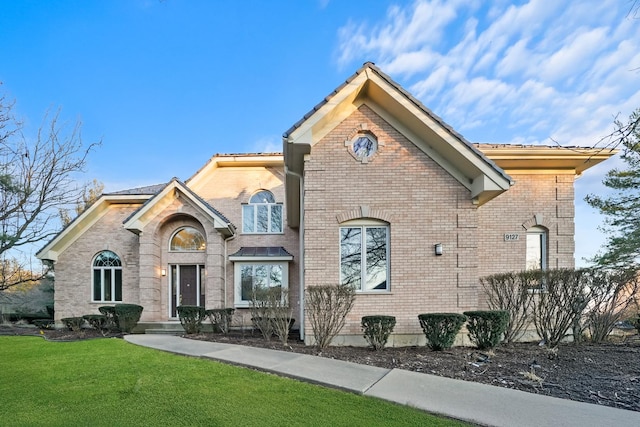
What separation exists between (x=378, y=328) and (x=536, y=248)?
699 cm

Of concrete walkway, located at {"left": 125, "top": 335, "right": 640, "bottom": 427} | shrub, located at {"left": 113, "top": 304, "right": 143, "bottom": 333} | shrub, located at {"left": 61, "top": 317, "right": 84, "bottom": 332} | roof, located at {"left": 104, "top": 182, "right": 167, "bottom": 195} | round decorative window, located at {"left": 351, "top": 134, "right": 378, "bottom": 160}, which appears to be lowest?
shrub, located at {"left": 61, "top": 317, "right": 84, "bottom": 332}

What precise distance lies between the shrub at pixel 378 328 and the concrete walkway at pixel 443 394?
1.41 m

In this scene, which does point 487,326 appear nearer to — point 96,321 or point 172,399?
point 172,399

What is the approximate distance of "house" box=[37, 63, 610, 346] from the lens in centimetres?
910

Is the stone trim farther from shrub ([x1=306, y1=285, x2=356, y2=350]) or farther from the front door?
the front door

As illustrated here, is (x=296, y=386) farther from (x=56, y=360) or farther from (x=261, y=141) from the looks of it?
(x=261, y=141)

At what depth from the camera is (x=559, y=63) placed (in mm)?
4152

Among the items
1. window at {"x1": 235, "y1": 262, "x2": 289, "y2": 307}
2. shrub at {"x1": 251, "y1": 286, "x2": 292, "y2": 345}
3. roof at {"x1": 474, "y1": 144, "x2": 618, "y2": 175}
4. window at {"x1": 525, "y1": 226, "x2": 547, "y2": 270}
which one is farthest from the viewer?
window at {"x1": 235, "y1": 262, "x2": 289, "y2": 307}

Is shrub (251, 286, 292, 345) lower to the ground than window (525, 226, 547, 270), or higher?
lower

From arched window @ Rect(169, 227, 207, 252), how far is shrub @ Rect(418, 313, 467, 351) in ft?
33.7

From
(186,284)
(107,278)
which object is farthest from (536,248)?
(107,278)

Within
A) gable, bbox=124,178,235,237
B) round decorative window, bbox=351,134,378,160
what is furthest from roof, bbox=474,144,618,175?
gable, bbox=124,178,235,237

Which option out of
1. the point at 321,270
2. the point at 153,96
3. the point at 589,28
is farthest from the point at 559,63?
the point at 153,96

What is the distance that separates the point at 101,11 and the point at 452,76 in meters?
7.74
